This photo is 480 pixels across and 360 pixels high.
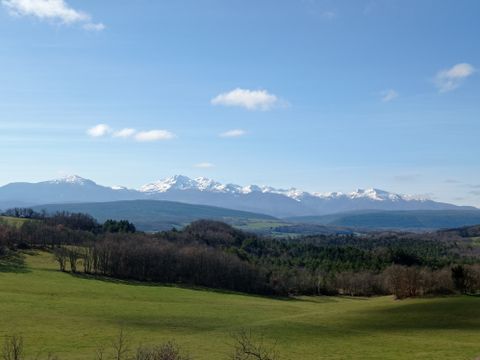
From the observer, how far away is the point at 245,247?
7495 inches

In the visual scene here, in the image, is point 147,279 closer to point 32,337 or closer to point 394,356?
point 32,337

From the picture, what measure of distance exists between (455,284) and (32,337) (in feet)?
265

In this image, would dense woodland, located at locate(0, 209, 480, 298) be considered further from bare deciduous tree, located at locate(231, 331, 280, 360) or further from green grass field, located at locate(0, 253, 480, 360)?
bare deciduous tree, located at locate(231, 331, 280, 360)

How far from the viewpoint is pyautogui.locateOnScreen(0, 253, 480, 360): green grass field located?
139 ft

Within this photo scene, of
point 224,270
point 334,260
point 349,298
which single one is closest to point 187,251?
point 224,270

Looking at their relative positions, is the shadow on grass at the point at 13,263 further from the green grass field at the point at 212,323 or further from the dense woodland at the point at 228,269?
the green grass field at the point at 212,323

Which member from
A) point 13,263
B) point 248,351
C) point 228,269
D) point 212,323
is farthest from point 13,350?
point 228,269

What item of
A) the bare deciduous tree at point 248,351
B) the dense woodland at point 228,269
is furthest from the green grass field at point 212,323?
the dense woodland at point 228,269

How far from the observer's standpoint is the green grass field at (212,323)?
1662 inches

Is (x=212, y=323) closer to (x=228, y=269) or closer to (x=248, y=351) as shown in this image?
(x=248, y=351)

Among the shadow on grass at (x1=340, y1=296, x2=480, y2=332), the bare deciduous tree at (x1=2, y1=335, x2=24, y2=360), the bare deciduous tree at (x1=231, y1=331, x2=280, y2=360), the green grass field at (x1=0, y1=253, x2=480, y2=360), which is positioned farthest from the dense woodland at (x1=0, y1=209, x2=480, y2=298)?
the bare deciduous tree at (x1=2, y1=335, x2=24, y2=360)

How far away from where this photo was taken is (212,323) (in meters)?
58.8

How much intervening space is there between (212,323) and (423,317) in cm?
2832

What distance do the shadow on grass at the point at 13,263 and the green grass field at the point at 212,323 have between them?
6.71 m
